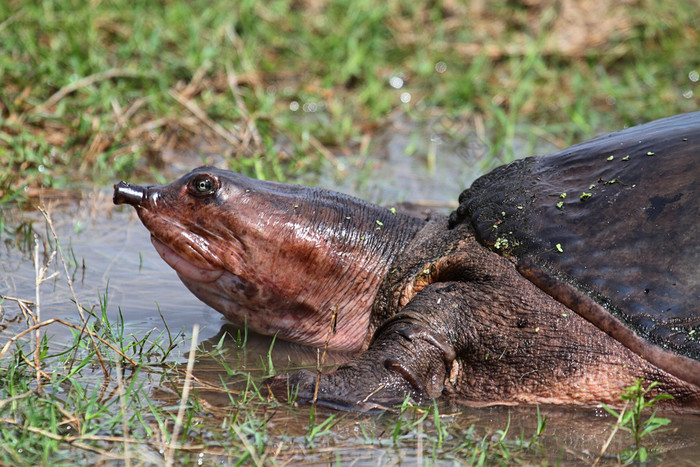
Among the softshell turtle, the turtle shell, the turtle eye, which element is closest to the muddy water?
the softshell turtle

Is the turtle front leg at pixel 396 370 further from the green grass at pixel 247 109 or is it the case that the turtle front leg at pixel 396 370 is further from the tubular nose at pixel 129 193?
the tubular nose at pixel 129 193

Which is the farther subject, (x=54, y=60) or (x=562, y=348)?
(x=54, y=60)

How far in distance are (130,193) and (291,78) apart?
3982mm

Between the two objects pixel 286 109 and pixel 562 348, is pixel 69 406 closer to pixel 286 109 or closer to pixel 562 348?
pixel 562 348

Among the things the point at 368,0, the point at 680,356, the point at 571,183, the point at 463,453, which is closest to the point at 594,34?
the point at 368,0

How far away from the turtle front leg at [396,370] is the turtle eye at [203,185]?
33.4 inches

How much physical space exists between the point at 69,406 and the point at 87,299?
102 cm

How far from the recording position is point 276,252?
140 inches

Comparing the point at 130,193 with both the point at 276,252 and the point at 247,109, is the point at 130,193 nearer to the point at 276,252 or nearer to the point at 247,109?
the point at 276,252

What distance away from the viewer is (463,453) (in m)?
2.69

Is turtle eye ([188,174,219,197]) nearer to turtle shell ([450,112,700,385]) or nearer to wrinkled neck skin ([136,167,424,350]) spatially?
wrinkled neck skin ([136,167,424,350])

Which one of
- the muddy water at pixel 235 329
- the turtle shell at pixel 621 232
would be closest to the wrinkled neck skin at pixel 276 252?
the muddy water at pixel 235 329

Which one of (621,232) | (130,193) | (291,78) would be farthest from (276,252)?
(291,78)

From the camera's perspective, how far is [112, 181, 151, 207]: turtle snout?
3.59m
